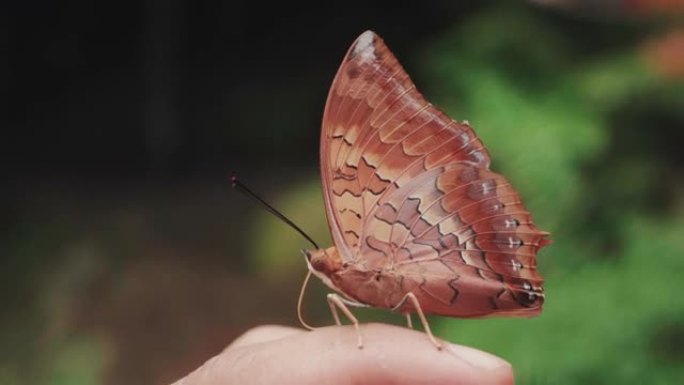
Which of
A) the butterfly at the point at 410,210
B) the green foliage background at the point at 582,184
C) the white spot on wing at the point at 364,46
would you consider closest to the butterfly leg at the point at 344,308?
the butterfly at the point at 410,210

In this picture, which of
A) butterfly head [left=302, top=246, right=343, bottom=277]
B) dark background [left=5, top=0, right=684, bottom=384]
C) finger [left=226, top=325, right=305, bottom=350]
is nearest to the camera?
butterfly head [left=302, top=246, right=343, bottom=277]

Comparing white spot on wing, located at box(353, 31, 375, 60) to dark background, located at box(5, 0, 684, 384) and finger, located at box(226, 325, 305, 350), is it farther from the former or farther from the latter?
dark background, located at box(5, 0, 684, 384)

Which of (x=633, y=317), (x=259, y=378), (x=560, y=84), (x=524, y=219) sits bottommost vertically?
(x=633, y=317)

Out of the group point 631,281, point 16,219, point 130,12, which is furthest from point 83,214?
point 631,281

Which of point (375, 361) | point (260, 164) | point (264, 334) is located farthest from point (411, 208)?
point (260, 164)

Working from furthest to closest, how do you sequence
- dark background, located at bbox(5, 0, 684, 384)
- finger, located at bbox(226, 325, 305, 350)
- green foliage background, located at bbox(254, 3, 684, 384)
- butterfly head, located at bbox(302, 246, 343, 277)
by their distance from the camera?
dark background, located at bbox(5, 0, 684, 384) < green foliage background, located at bbox(254, 3, 684, 384) < finger, located at bbox(226, 325, 305, 350) < butterfly head, located at bbox(302, 246, 343, 277)

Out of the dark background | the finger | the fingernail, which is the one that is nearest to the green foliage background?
the dark background

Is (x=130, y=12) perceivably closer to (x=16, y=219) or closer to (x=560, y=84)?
(x=16, y=219)
